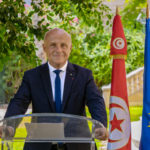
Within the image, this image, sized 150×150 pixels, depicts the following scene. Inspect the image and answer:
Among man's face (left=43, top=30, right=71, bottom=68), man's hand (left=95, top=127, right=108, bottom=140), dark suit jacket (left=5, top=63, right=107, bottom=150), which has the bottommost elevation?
man's hand (left=95, top=127, right=108, bottom=140)

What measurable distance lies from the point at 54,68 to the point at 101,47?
10748 mm

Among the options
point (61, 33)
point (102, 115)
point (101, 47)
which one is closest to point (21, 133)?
point (102, 115)

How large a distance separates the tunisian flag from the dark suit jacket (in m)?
0.18

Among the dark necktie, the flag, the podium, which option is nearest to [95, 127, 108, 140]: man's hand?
the podium

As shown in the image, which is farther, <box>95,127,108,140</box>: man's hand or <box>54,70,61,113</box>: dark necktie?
<box>54,70,61,113</box>: dark necktie

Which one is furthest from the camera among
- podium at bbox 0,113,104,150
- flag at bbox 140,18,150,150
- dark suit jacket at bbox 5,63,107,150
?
flag at bbox 140,18,150,150

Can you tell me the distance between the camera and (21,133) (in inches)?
69.4

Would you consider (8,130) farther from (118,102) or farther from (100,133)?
(118,102)

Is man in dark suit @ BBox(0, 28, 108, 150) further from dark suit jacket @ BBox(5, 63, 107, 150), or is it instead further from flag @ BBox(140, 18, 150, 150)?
flag @ BBox(140, 18, 150, 150)

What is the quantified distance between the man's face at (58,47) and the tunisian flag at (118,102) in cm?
36

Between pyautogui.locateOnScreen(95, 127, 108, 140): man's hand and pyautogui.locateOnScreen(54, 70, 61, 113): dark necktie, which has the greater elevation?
pyautogui.locateOnScreen(54, 70, 61, 113): dark necktie

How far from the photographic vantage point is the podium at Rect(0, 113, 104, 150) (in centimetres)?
166

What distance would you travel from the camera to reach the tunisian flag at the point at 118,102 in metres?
2.40

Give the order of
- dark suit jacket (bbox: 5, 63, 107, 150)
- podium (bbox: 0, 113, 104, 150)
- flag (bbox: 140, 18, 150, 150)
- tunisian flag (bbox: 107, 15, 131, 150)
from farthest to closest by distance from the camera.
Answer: flag (bbox: 140, 18, 150, 150) → tunisian flag (bbox: 107, 15, 131, 150) → dark suit jacket (bbox: 5, 63, 107, 150) → podium (bbox: 0, 113, 104, 150)
